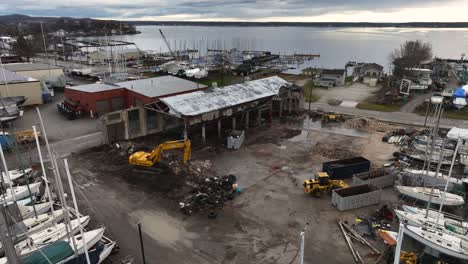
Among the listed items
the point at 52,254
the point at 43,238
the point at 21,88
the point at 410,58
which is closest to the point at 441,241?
the point at 52,254

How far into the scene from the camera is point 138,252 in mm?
16562

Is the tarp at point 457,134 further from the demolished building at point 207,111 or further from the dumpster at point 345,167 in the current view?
the demolished building at point 207,111

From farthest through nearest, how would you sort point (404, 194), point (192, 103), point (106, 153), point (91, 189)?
1. point (192, 103)
2. point (106, 153)
3. point (91, 189)
4. point (404, 194)

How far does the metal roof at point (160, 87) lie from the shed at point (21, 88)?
13.1 m

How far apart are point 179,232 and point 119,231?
132 inches

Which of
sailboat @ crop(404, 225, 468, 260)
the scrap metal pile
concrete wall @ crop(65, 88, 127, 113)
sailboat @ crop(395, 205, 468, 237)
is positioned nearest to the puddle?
the scrap metal pile

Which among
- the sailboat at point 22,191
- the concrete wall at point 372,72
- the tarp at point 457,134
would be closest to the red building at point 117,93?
the sailboat at point 22,191

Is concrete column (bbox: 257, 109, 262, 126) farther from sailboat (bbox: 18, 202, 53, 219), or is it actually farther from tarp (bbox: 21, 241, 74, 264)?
tarp (bbox: 21, 241, 74, 264)

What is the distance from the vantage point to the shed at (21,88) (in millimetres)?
41156

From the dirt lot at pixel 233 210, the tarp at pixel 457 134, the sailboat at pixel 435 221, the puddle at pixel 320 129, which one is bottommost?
the dirt lot at pixel 233 210

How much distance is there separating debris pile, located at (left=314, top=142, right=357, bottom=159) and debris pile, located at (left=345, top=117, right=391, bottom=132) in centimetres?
707

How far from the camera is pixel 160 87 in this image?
38375 mm

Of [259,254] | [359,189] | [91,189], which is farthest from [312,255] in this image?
[91,189]

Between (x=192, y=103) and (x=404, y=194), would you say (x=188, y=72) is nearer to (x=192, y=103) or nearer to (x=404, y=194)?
(x=192, y=103)
